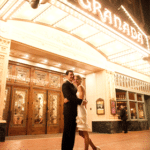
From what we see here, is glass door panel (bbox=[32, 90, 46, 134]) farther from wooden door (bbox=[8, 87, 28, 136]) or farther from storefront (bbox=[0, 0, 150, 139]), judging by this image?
wooden door (bbox=[8, 87, 28, 136])

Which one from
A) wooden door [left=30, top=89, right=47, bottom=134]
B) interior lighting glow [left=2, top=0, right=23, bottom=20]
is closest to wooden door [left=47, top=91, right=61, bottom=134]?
wooden door [left=30, top=89, right=47, bottom=134]

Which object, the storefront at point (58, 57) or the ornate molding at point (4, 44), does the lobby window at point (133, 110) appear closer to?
the storefront at point (58, 57)

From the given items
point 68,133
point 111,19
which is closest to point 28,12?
point 111,19

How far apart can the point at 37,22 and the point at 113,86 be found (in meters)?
5.64

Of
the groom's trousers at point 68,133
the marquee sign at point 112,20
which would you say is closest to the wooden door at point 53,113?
the marquee sign at point 112,20

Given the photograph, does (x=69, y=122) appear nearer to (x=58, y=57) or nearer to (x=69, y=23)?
(x=58, y=57)

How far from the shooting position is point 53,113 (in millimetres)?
7789

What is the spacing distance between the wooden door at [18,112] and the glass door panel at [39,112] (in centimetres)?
42

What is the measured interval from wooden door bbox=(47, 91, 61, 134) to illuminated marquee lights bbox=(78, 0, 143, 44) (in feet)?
14.6

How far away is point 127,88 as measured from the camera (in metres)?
10.5

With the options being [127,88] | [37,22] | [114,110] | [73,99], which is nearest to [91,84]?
[114,110]

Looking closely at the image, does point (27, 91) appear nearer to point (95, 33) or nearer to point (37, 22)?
point (37, 22)

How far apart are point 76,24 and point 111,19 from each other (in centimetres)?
156

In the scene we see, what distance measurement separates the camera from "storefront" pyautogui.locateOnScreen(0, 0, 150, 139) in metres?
5.49
